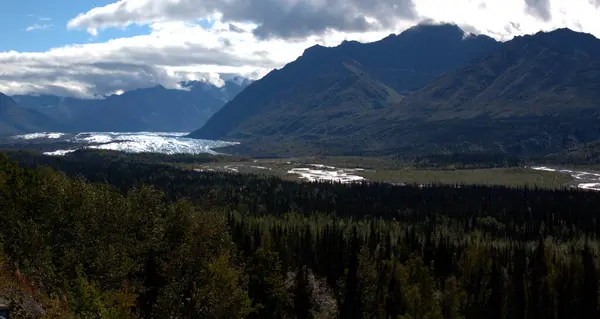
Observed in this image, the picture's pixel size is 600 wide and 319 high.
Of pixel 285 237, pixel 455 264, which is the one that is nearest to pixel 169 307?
pixel 285 237

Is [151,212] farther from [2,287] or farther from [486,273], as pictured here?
[486,273]

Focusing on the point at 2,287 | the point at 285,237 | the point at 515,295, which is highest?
the point at 2,287

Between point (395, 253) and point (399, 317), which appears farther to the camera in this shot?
point (395, 253)

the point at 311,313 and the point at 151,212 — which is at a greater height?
the point at 151,212

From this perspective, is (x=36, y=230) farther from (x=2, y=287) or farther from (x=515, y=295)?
(x=515, y=295)

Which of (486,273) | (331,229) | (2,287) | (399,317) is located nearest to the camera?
(2,287)

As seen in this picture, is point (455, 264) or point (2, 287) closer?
point (2, 287)

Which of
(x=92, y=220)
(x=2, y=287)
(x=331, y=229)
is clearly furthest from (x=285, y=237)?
(x=2, y=287)

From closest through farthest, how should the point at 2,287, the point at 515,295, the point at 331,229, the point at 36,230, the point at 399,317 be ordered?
1. the point at 2,287
2. the point at 36,230
3. the point at 399,317
4. the point at 515,295
5. the point at 331,229

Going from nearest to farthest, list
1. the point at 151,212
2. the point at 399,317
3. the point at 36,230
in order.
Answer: the point at 36,230, the point at 151,212, the point at 399,317
